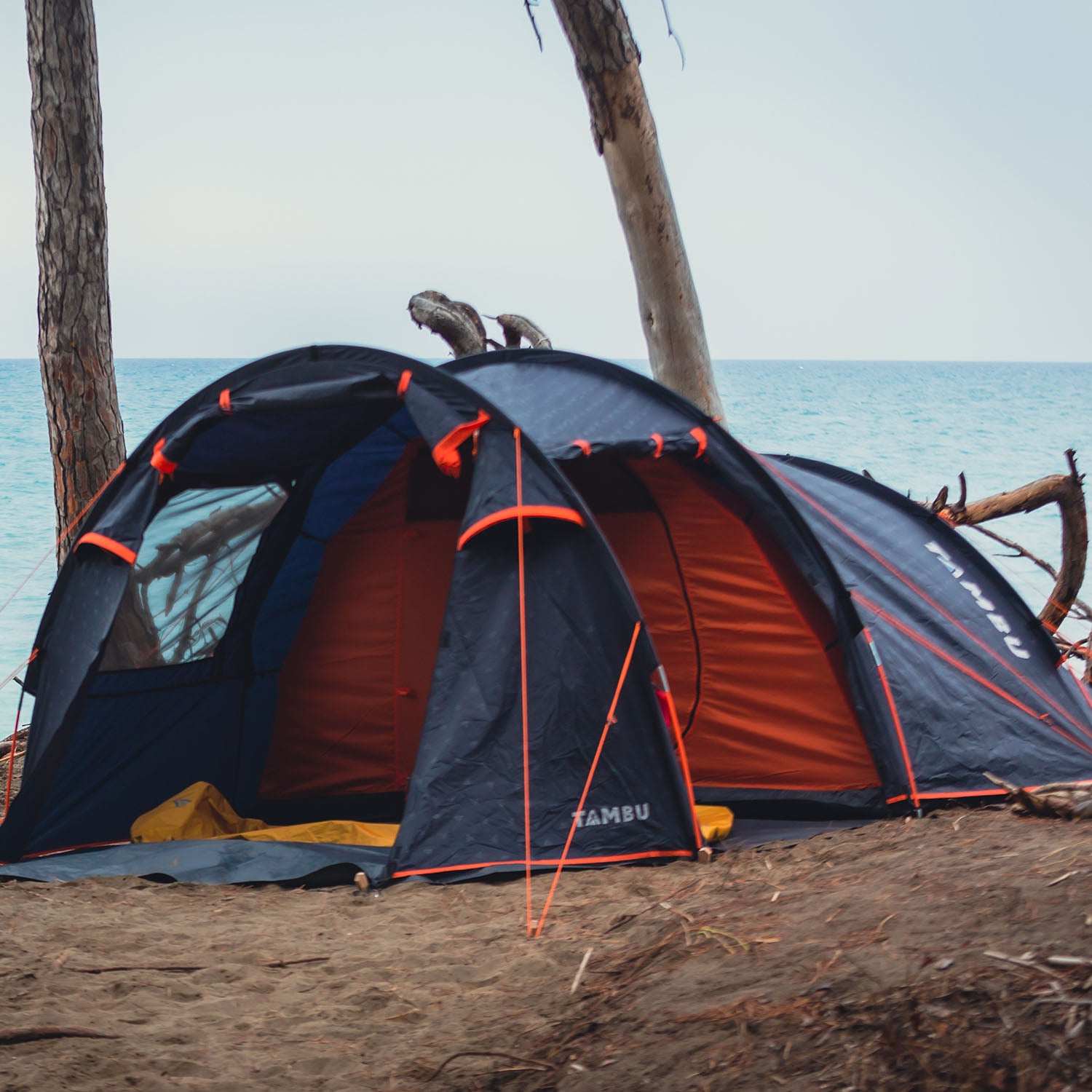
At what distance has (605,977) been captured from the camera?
8.52 feet

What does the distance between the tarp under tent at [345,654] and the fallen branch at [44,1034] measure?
125 cm

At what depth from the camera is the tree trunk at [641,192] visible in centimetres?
605

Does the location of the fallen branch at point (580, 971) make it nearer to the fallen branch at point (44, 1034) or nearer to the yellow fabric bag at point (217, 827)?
the fallen branch at point (44, 1034)

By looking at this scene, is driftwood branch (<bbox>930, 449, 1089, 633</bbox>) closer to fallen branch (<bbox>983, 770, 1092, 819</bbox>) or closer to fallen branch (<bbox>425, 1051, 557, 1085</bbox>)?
fallen branch (<bbox>983, 770, 1092, 819</bbox>)

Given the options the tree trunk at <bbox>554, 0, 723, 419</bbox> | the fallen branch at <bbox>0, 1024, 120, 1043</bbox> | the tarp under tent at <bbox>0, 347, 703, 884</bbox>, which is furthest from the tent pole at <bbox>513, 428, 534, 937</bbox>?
the tree trunk at <bbox>554, 0, 723, 419</bbox>

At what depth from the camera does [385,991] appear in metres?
2.73

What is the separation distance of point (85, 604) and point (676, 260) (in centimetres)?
378

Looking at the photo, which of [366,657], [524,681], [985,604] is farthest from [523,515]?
[985,604]

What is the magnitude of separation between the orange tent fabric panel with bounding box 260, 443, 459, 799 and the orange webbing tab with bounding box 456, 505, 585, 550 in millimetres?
1221

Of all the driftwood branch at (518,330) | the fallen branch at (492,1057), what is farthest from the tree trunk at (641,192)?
the fallen branch at (492,1057)

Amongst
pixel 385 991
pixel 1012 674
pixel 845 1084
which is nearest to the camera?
pixel 845 1084

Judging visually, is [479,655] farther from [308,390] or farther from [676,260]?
[676,260]

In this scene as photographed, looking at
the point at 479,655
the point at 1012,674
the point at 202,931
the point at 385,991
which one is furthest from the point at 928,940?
the point at 1012,674

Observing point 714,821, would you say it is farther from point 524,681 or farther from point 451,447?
point 451,447
